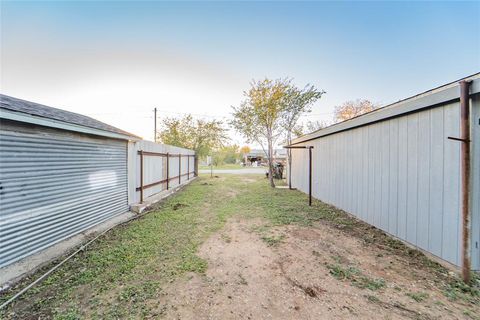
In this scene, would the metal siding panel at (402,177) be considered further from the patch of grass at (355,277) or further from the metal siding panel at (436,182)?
the patch of grass at (355,277)

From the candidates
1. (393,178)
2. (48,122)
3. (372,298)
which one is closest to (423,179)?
(393,178)

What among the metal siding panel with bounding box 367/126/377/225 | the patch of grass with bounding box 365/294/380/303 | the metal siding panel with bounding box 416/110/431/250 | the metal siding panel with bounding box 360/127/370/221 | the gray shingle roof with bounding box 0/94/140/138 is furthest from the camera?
the metal siding panel with bounding box 360/127/370/221

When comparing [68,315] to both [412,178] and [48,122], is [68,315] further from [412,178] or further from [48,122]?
[412,178]

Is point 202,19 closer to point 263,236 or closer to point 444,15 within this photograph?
point 444,15

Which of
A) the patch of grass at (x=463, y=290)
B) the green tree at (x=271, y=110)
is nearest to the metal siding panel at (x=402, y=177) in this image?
the patch of grass at (x=463, y=290)

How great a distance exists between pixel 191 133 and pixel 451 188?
1609 centimetres

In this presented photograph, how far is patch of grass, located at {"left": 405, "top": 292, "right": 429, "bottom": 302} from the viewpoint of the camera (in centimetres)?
187

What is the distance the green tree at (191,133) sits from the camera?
643 inches

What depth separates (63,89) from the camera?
8992mm

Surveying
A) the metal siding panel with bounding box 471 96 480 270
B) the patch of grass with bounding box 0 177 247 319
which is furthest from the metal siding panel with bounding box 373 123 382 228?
the patch of grass with bounding box 0 177 247 319

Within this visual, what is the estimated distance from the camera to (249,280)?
2.24 meters

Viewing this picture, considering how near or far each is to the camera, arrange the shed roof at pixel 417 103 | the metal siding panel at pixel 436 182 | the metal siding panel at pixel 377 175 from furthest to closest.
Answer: the metal siding panel at pixel 377 175
the metal siding panel at pixel 436 182
the shed roof at pixel 417 103

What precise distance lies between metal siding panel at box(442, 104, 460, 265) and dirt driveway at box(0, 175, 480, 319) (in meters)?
0.33

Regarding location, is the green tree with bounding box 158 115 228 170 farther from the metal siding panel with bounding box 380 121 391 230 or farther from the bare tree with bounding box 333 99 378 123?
the metal siding panel with bounding box 380 121 391 230
